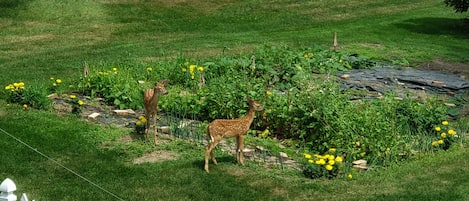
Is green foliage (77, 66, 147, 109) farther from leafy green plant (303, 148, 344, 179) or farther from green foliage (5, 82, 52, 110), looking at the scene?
leafy green plant (303, 148, 344, 179)

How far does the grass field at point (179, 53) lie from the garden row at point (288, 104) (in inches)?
17.9

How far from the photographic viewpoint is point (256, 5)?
26.9 m

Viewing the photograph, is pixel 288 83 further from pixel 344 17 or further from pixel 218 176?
pixel 344 17

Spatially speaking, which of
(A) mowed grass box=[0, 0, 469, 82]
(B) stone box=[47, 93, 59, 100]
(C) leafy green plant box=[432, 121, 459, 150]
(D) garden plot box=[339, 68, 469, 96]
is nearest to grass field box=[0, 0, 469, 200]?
(A) mowed grass box=[0, 0, 469, 82]

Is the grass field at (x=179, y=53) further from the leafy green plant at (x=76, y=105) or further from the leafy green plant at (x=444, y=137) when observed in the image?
the leafy green plant at (x=76, y=105)

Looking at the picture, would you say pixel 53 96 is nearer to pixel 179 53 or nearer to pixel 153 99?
pixel 153 99

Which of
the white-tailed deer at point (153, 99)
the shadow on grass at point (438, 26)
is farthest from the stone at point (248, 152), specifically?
the shadow on grass at point (438, 26)

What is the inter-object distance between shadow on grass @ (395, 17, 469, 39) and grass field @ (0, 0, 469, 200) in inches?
2.0

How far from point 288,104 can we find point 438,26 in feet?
47.5

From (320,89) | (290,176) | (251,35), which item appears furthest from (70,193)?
(251,35)

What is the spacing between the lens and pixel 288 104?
1098 centimetres

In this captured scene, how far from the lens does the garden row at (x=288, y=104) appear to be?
32.5 feet

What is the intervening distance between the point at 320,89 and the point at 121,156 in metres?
3.30

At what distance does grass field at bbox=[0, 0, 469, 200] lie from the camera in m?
8.55
